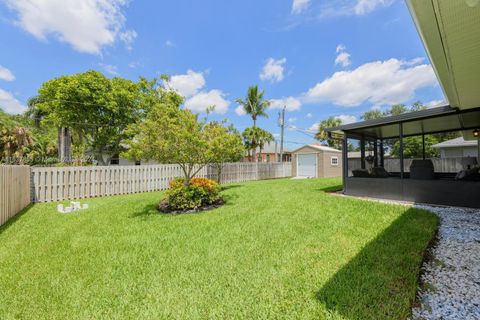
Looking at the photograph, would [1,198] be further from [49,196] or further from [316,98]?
[316,98]

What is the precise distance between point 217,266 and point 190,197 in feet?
11.9

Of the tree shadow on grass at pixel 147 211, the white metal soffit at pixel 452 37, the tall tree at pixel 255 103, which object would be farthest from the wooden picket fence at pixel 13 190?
the tall tree at pixel 255 103

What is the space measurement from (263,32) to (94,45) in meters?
11.4

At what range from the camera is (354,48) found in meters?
14.6

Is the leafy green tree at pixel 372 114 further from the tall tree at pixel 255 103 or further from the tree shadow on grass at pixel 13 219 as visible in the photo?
the tree shadow on grass at pixel 13 219

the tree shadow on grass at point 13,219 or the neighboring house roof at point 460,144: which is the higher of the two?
→ the neighboring house roof at point 460,144

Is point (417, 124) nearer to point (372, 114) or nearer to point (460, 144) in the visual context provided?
point (460, 144)

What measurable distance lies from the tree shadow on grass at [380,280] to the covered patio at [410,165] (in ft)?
10.8

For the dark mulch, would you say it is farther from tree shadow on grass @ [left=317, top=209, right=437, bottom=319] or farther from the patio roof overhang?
the patio roof overhang

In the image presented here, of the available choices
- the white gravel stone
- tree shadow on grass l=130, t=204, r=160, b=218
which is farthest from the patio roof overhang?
tree shadow on grass l=130, t=204, r=160, b=218

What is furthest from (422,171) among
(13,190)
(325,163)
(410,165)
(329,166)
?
(13,190)

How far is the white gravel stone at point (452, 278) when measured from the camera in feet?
6.85

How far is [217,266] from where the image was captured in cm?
301

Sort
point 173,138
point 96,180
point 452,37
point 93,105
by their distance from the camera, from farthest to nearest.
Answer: point 93,105 → point 96,180 → point 173,138 → point 452,37
